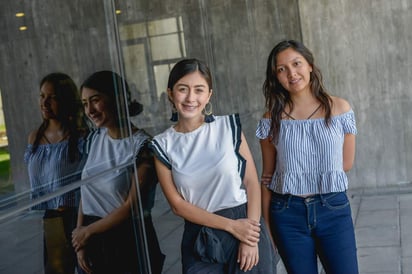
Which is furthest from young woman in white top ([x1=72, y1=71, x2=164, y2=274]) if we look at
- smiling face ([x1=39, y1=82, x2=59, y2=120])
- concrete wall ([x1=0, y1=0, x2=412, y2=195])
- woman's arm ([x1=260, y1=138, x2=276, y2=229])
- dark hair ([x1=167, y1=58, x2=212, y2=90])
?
woman's arm ([x1=260, y1=138, x2=276, y2=229])

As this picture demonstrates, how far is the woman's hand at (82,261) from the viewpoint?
7.76 feet

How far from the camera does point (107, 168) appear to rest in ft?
8.85

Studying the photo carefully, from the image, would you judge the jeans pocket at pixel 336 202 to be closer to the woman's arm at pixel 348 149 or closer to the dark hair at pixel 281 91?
the woman's arm at pixel 348 149

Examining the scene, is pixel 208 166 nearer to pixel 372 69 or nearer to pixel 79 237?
pixel 79 237

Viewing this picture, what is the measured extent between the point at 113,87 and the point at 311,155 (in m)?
1.00

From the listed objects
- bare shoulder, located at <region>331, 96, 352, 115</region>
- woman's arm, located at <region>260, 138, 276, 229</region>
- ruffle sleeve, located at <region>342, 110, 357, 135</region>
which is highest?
bare shoulder, located at <region>331, 96, 352, 115</region>

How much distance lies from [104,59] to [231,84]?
8.33 ft

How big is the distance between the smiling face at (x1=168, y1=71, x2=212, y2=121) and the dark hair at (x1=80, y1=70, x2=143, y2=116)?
1.25 feet

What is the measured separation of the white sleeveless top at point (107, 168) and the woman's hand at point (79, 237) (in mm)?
81

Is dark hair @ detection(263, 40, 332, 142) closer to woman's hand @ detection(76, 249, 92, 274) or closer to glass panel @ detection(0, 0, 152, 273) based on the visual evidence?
glass panel @ detection(0, 0, 152, 273)

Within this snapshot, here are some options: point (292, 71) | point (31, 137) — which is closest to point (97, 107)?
point (31, 137)

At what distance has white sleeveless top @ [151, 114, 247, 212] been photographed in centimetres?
233

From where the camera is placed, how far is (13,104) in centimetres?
190

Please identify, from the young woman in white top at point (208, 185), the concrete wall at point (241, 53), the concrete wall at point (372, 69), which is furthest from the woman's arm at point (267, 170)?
the concrete wall at point (372, 69)
